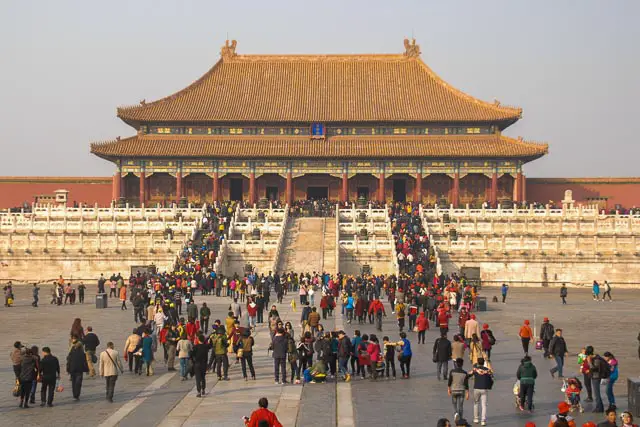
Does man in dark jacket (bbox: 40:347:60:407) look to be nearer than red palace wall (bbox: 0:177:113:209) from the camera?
Yes

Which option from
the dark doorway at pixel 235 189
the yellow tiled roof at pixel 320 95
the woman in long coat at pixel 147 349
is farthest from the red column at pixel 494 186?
the woman in long coat at pixel 147 349

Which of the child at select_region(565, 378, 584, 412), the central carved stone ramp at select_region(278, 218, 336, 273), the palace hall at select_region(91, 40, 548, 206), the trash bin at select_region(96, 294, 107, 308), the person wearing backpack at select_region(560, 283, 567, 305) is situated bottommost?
the child at select_region(565, 378, 584, 412)

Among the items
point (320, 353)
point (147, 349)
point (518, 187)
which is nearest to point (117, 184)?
point (518, 187)

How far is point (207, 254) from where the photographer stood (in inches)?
1873

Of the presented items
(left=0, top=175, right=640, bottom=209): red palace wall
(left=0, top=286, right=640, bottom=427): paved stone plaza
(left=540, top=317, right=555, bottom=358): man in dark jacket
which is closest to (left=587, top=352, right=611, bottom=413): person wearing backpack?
(left=0, top=286, right=640, bottom=427): paved stone plaza

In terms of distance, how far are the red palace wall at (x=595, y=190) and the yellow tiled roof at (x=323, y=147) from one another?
11.6 feet

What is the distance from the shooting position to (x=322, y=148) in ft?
240

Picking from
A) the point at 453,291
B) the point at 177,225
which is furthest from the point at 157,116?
the point at 453,291

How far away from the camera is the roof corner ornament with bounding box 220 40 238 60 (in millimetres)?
82875

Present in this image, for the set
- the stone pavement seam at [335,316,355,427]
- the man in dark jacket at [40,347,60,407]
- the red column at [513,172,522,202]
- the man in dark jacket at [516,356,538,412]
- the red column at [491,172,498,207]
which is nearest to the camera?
the stone pavement seam at [335,316,355,427]

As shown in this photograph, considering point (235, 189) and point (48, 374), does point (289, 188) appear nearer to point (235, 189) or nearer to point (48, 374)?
point (235, 189)

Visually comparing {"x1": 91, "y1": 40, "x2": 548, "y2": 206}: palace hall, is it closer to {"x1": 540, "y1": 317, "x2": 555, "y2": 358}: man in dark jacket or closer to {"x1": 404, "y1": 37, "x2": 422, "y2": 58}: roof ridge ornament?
{"x1": 404, "y1": 37, "x2": 422, "y2": 58}: roof ridge ornament

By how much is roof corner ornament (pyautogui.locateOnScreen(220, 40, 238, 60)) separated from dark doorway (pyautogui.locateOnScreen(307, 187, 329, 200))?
48.7 feet

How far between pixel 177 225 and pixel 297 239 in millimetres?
6495
